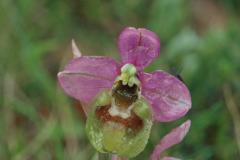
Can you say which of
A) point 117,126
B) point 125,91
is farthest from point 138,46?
point 117,126

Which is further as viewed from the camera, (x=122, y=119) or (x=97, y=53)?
(x=97, y=53)

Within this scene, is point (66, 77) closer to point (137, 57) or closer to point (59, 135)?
point (137, 57)

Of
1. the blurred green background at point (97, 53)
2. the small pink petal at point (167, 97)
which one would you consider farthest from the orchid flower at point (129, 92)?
the blurred green background at point (97, 53)

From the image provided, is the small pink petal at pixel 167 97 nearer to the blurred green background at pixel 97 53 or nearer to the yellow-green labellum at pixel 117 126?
the yellow-green labellum at pixel 117 126

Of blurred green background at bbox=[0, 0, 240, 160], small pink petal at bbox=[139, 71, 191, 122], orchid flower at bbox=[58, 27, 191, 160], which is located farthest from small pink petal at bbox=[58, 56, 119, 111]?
blurred green background at bbox=[0, 0, 240, 160]

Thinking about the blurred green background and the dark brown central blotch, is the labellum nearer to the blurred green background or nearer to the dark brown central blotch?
the dark brown central blotch

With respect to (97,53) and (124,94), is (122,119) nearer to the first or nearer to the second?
(124,94)
